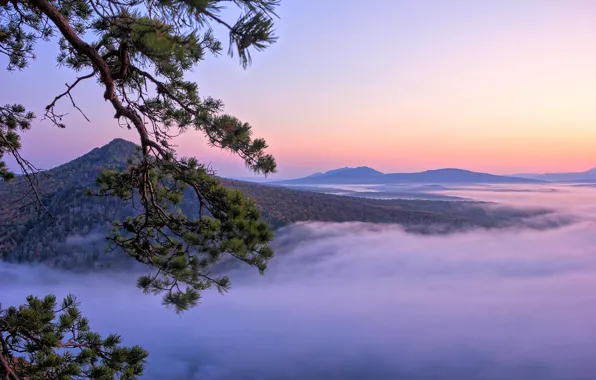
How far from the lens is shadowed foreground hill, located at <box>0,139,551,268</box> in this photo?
70.8 meters

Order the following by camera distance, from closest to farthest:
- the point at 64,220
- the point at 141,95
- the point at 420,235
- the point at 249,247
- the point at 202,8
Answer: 1. the point at 202,8
2. the point at 249,247
3. the point at 141,95
4. the point at 64,220
5. the point at 420,235

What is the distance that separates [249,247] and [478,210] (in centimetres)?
17311

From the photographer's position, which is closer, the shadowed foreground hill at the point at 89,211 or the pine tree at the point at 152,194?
the pine tree at the point at 152,194

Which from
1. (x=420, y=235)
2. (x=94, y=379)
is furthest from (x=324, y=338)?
(x=94, y=379)

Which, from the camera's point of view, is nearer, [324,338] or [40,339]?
[40,339]

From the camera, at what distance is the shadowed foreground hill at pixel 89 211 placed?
70750 mm

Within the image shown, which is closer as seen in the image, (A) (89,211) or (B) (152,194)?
(B) (152,194)

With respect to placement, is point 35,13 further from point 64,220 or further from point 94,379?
point 64,220

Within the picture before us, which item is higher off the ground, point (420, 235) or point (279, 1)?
point (279, 1)

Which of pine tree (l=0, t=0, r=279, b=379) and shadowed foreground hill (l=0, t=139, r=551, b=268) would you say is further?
shadowed foreground hill (l=0, t=139, r=551, b=268)

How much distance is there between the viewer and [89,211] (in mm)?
73500

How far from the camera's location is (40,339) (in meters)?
5.00

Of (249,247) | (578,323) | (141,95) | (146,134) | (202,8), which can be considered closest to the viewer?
(202,8)

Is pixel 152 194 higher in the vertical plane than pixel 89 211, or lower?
higher
